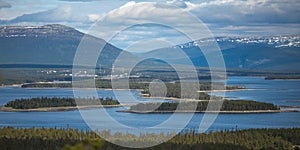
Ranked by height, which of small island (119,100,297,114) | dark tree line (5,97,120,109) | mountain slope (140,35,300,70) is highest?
mountain slope (140,35,300,70)

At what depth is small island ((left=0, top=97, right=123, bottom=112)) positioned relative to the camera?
46.8m

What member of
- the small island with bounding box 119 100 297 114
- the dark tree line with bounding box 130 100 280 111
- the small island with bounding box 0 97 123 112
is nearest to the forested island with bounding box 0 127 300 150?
the small island with bounding box 119 100 297 114

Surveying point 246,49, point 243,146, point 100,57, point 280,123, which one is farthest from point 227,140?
point 246,49

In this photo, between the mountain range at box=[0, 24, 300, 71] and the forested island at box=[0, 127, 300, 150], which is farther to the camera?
the mountain range at box=[0, 24, 300, 71]

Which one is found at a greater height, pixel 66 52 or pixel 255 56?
pixel 255 56

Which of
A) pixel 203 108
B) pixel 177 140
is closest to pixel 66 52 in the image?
pixel 203 108

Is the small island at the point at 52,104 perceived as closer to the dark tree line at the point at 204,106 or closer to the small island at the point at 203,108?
the dark tree line at the point at 204,106

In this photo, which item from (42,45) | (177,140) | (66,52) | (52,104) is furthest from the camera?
(42,45)

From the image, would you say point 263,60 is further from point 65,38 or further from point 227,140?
point 227,140

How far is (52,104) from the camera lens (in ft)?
158

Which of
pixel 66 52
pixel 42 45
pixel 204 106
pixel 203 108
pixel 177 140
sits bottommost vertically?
pixel 177 140

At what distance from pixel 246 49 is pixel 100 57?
209ft

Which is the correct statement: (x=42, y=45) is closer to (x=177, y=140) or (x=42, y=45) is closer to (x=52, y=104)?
(x=52, y=104)

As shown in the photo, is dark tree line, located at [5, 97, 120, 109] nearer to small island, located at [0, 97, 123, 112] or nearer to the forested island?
small island, located at [0, 97, 123, 112]
